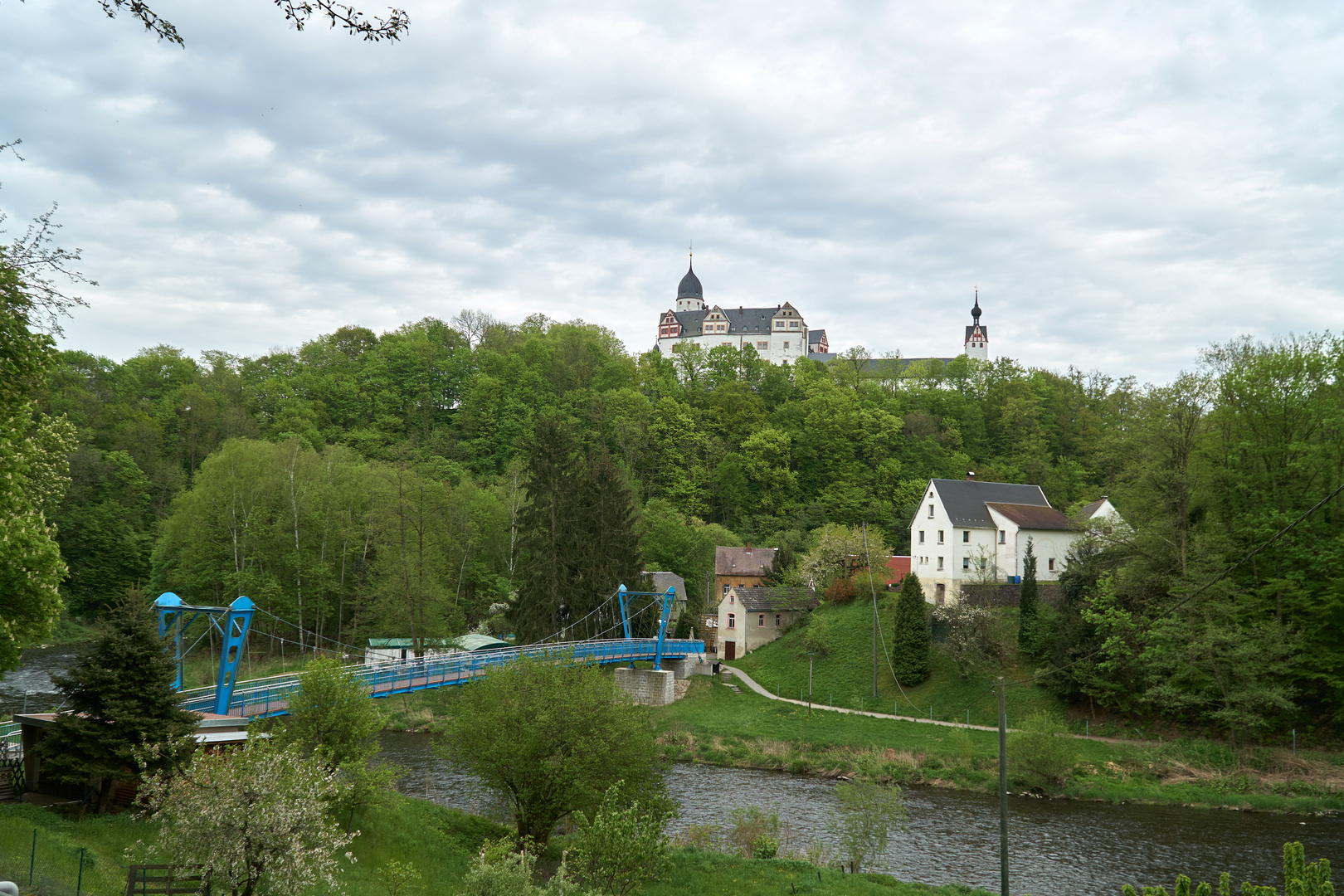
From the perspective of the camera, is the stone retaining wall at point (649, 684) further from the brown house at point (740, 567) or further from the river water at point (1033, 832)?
the brown house at point (740, 567)

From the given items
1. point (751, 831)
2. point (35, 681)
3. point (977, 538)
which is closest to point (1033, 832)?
point (751, 831)

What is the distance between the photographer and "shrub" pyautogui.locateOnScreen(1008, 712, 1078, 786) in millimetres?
25734

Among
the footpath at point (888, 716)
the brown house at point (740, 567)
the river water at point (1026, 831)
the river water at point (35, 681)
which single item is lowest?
the river water at point (1026, 831)

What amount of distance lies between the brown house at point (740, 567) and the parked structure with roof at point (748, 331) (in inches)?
2071

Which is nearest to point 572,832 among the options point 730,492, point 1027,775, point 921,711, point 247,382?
point 1027,775

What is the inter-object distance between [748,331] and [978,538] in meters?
69.6

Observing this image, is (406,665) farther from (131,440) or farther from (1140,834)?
(131,440)

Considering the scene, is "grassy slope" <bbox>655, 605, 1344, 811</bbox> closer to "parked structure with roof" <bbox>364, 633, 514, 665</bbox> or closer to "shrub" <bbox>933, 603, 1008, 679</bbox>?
"shrub" <bbox>933, 603, 1008, 679</bbox>

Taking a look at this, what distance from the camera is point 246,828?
32.4 ft

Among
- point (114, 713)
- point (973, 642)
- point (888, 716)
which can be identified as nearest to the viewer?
point (114, 713)

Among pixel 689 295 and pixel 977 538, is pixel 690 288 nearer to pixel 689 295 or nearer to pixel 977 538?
pixel 689 295

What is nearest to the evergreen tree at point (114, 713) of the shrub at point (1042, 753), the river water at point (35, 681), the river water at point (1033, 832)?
the river water at point (1033, 832)

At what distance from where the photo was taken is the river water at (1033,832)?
62.8 feet

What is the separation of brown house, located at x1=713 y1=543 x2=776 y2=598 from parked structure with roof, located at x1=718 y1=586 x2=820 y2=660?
473 centimetres
